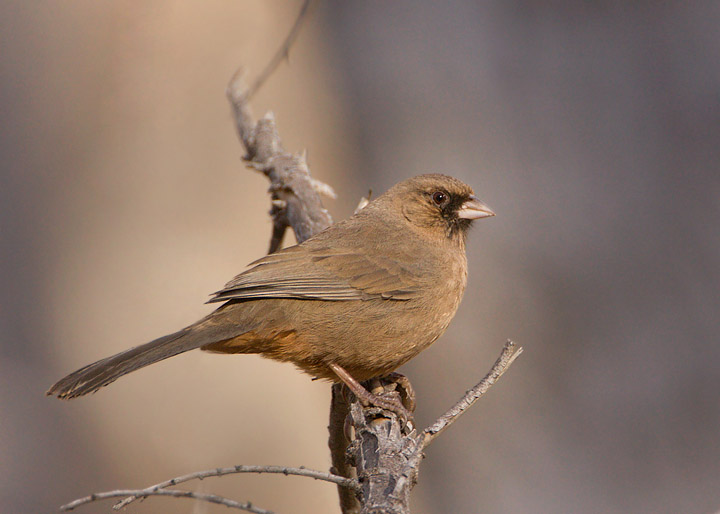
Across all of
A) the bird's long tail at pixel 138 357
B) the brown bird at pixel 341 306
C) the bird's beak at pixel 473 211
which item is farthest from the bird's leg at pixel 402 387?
the bird's beak at pixel 473 211

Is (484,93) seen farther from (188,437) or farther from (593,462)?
(188,437)

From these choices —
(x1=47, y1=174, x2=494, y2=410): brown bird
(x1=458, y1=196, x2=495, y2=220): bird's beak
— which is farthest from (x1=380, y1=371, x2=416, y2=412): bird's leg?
(x1=458, y1=196, x2=495, y2=220): bird's beak

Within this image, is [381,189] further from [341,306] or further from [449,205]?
[341,306]

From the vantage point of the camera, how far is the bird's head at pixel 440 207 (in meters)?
3.92

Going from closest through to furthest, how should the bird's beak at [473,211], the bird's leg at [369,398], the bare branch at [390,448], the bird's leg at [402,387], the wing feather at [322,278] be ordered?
1. the bare branch at [390,448]
2. the bird's leg at [369,398]
3. the wing feather at [322,278]
4. the bird's leg at [402,387]
5. the bird's beak at [473,211]

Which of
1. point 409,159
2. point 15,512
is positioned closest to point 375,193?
point 409,159

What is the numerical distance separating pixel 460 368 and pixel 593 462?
1305 millimetres

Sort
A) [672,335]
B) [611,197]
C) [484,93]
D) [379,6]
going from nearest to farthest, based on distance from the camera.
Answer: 1. [672,335]
2. [611,197]
3. [484,93]
4. [379,6]

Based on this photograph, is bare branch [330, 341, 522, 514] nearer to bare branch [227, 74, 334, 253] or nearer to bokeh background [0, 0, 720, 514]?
bare branch [227, 74, 334, 253]

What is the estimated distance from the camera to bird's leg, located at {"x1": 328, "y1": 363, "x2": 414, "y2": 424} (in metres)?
3.07

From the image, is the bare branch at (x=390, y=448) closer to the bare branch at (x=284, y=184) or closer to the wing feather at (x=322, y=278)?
the wing feather at (x=322, y=278)

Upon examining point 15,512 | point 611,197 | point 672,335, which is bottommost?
point 15,512

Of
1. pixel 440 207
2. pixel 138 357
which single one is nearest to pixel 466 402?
pixel 138 357

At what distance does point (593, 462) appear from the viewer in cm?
582
